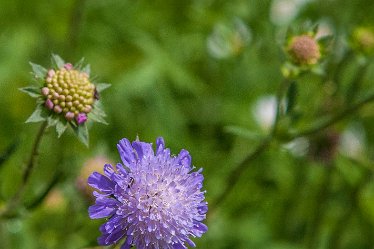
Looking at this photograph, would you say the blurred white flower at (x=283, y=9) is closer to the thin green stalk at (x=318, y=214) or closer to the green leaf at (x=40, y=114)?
the thin green stalk at (x=318, y=214)

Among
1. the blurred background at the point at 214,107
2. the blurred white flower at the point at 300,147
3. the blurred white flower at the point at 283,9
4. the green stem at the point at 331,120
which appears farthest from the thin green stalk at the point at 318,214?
the blurred white flower at the point at 283,9

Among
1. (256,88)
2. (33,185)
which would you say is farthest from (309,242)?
(33,185)

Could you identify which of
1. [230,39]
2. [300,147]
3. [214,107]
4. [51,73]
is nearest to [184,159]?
[51,73]

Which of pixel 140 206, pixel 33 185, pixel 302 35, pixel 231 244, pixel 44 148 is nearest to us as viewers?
pixel 140 206

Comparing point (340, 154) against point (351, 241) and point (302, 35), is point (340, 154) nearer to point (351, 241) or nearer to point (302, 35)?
point (351, 241)

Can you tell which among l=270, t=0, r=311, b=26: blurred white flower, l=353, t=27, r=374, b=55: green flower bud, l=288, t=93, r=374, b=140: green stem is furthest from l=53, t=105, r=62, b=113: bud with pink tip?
l=270, t=0, r=311, b=26: blurred white flower

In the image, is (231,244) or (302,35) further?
(231,244)

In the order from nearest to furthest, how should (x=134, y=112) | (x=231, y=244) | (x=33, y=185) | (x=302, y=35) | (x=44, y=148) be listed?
(x=302, y=35), (x=33, y=185), (x=231, y=244), (x=44, y=148), (x=134, y=112)

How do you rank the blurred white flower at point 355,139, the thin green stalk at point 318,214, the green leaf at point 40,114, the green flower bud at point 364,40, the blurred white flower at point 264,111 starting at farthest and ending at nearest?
1. the blurred white flower at point 264,111
2. the blurred white flower at point 355,139
3. the thin green stalk at point 318,214
4. the green flower bud at point 364,40
5. the green leaf at point 40,114
